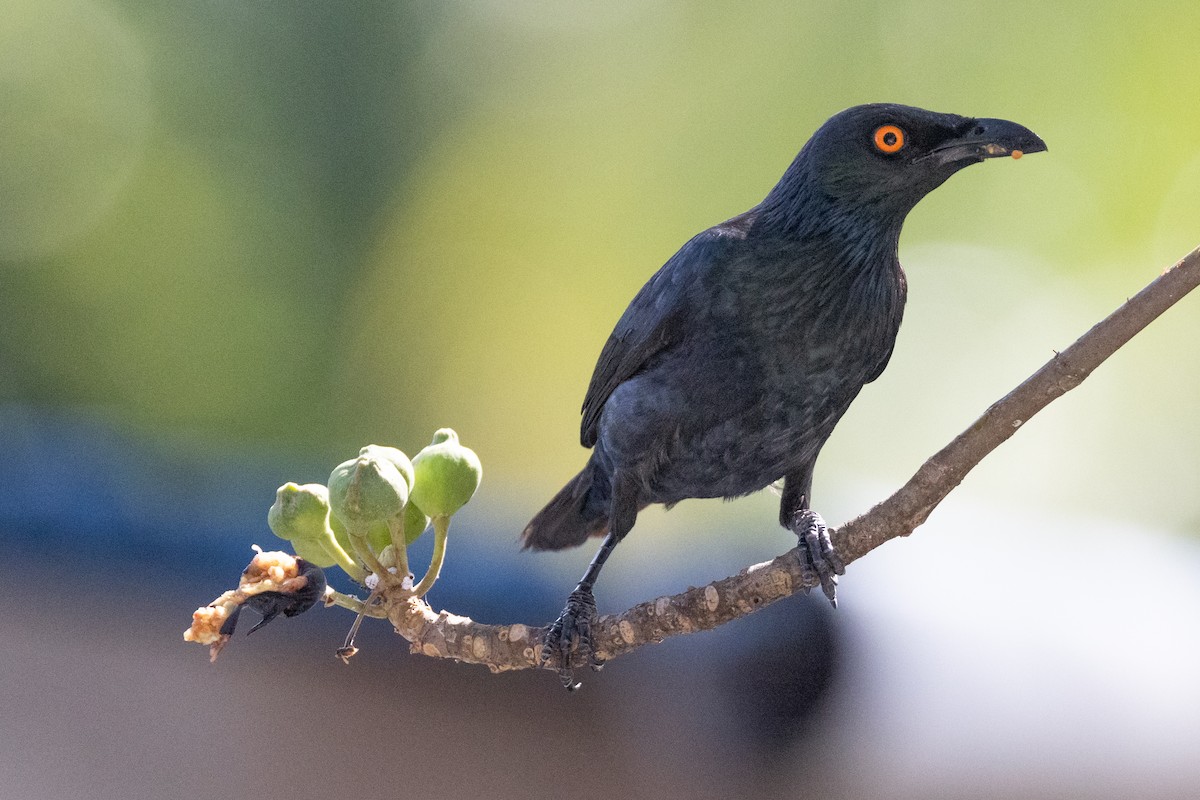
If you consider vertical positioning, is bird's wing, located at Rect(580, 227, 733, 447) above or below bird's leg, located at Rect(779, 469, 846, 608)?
above

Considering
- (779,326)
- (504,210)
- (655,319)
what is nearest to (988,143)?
(779,326)

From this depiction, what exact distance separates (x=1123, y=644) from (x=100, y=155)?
603 cm

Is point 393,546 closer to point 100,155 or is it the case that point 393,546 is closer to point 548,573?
point 548,573

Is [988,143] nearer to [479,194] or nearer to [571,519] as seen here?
[571,519]

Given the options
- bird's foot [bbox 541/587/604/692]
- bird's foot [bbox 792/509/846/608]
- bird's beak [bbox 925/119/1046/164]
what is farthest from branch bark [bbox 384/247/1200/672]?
bird's beak [bbox 925/119/1046/164]

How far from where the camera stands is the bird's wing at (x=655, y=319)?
2.37 m

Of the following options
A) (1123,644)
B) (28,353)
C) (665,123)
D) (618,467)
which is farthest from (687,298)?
(28,353)

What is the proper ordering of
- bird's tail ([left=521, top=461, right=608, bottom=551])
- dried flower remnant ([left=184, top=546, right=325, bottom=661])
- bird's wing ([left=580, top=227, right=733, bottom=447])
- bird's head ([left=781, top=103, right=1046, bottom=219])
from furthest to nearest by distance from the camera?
1. bird's tail ([left=521, top=461, right=608, bottom=551])
2. bird's wing ([left=580, top=227, right=733, bottom=447])
3. bird's head ([left=781, top=103, right=1046, bottom=219])
4. dried flower remnant ([left=184, top=546, right=325, bottom=661])

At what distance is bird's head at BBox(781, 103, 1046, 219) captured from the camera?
6.73 feet

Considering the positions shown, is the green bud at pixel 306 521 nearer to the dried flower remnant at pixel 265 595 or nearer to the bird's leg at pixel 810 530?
the dried flower remnant at pixel 265 595

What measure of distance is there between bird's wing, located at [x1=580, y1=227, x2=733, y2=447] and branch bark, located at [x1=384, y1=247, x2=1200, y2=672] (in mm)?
789

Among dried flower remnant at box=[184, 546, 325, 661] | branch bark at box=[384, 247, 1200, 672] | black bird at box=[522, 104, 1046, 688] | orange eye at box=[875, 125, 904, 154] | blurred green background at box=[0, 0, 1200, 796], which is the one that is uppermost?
blurred green background at box=[0, 0, 1200, 796]

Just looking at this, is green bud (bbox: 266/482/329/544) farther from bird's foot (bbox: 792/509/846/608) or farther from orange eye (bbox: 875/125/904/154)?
orange eye (bbox: 875/125/904/154)

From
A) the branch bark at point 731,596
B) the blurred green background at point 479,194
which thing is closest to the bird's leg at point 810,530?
the branch bark at point 731,596
